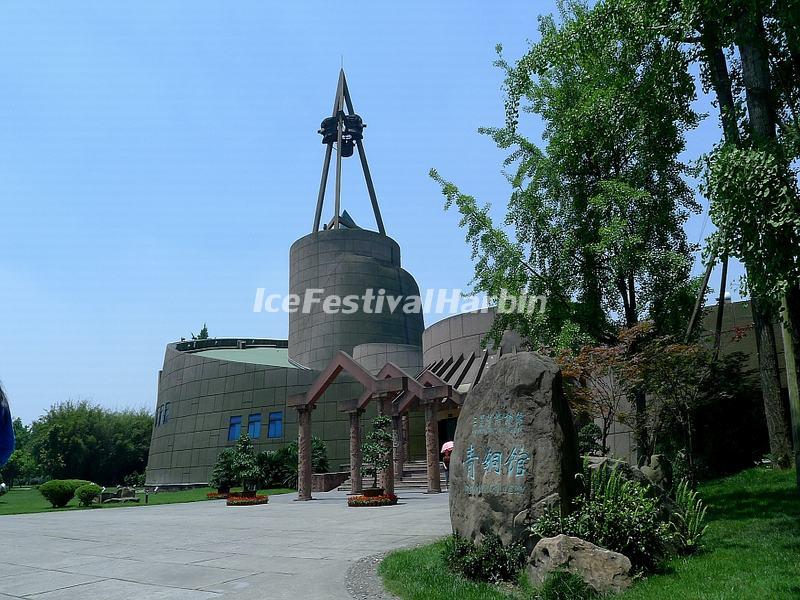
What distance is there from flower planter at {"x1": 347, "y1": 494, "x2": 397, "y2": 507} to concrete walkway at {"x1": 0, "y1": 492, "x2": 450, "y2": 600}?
6.64 feet

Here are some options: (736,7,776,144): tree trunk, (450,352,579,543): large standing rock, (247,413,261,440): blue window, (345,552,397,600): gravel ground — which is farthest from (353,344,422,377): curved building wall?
(736,7,776,144): tree trunk

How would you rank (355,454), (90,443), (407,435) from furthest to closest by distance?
1. (90,443)
2. (407,435)
3. (355,454)

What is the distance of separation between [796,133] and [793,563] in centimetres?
520

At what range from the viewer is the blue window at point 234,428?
138 feet

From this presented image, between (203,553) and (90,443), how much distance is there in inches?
2207

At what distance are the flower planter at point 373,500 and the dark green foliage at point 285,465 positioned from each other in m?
15.3

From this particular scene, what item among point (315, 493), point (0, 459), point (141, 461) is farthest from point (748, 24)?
point (141, 461)

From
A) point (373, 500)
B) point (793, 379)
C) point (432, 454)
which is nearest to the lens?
point (793, 379)

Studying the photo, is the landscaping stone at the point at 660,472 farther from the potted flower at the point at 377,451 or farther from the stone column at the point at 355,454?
the stone column at the point at 355,454

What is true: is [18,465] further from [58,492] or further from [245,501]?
[245,501]

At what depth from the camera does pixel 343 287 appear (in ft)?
172

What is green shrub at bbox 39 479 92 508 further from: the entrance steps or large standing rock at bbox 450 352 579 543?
large standing rock at bbox 450 352 579 543

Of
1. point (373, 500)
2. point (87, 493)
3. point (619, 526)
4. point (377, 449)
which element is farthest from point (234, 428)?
point (619, 526)

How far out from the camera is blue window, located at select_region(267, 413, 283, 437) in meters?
40.9
